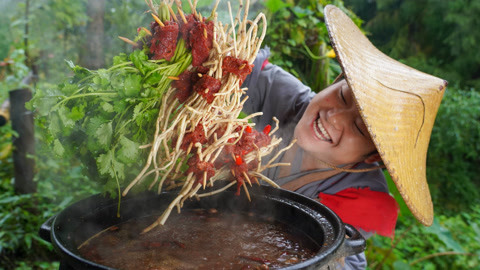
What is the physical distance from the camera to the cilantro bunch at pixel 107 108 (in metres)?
1.30

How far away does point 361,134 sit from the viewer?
7.14 feet

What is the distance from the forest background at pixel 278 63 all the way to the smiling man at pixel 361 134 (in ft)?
3.12

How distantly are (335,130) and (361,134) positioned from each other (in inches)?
6.5

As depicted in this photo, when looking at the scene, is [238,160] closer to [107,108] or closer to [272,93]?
[107,108]

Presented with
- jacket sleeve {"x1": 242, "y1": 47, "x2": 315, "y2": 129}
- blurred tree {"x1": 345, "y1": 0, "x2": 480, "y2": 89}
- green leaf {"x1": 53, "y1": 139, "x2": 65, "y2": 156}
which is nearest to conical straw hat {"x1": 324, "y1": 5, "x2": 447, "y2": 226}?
jacket sleeve {"x1": 242, "y1": 47, "x2": 315, "y2": 129}

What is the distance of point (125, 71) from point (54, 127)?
13.0 inches

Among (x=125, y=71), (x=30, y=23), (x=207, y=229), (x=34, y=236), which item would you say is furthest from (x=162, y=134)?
(x=30, y=23)

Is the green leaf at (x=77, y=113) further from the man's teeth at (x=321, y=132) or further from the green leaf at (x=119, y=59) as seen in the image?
the man's teeth at (x=321, y=132)

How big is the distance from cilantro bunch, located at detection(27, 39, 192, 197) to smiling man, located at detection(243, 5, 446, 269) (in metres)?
1.01

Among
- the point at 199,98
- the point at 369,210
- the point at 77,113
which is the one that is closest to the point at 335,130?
the point at 369,210

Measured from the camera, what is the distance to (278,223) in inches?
73.5

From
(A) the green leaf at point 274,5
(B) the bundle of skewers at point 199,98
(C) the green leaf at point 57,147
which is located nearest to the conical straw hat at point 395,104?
(B) the bundle of skewers at point 199,98

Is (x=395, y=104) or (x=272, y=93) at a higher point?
(x=395, y=104)

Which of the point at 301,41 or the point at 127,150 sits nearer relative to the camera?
the point at 127,150
